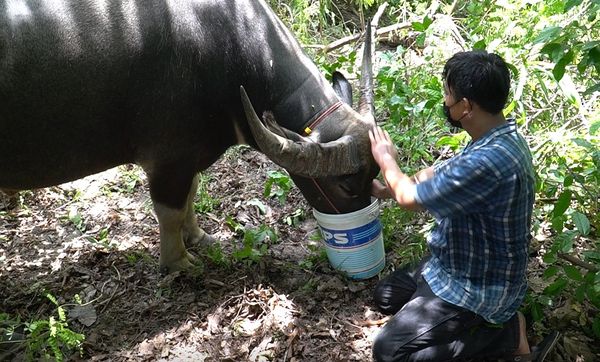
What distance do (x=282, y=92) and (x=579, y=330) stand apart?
223 cm

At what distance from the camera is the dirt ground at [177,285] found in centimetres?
360

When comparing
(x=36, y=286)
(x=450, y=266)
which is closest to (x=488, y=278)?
(x=450, y=266)

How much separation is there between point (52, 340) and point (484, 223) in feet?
7.95

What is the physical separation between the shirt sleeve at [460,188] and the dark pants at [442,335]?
65 centimetres

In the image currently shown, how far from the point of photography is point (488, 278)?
305 cm

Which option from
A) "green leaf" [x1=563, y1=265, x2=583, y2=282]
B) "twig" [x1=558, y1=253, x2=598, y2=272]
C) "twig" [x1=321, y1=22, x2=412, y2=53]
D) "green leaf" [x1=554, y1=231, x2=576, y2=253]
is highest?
"green leaf" [x1=554, y1=231, x2=576, y2=253]

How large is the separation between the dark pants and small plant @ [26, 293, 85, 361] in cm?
174

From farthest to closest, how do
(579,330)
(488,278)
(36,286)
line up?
(36,286) → (579,330) → (488,278)

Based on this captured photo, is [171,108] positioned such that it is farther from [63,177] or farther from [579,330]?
[579,330]

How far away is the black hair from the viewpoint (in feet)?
8.68

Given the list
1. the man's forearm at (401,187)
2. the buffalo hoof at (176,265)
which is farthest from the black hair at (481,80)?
the buffalo hoof at (176,265)

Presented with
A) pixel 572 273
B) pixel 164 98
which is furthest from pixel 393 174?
pixel 164 98

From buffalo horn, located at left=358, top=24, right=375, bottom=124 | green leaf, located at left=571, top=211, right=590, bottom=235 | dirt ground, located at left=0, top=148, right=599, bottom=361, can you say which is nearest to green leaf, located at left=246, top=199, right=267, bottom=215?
dirt ground, located at left=0, top=148, right=599, bottom=361

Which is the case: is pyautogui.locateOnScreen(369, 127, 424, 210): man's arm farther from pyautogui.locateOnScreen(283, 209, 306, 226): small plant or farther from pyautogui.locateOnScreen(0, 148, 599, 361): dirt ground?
pyautogui.locateOnScreen(283, 209, 306, 226): small plant
